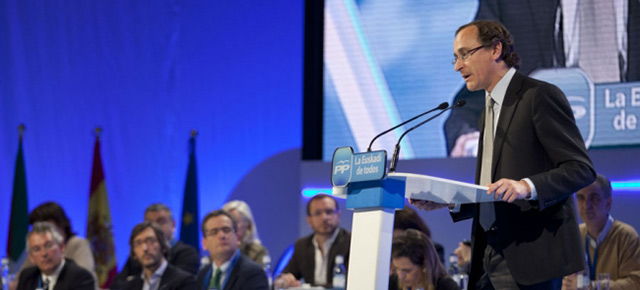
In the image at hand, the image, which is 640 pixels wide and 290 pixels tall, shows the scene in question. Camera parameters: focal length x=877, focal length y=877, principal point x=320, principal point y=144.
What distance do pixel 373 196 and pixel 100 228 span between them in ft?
18.5

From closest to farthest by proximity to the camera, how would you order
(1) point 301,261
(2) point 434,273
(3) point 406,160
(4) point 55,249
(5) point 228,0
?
(2) point 434,273 → (4) point 55,249 → (1) point 301,261 → (3) point 406,160 → (5) point 228,0

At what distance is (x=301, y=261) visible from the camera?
5336 mm

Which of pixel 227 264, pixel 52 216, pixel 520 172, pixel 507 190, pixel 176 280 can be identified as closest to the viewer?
pixel 507 190

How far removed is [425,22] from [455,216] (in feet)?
13.1

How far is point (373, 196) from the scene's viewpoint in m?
1.77

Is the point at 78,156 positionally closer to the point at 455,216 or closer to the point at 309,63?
the point at 309,63

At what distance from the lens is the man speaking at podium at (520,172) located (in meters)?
2.00

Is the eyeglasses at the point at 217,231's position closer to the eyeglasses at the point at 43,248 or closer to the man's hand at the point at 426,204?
the eyeglasses at the point at 43,248

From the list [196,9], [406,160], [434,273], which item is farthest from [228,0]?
[434,273]

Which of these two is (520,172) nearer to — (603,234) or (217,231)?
(603,234)

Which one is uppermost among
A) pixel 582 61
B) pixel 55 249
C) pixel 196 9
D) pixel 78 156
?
pixel 196 9

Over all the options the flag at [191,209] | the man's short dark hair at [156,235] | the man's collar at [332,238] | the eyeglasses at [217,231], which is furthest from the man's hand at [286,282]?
the flag at [191,209]

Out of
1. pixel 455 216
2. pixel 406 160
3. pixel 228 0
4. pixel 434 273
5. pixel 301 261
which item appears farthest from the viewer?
pixel 228 0

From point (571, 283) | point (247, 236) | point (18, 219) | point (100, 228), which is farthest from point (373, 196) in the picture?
point (18, 219)
